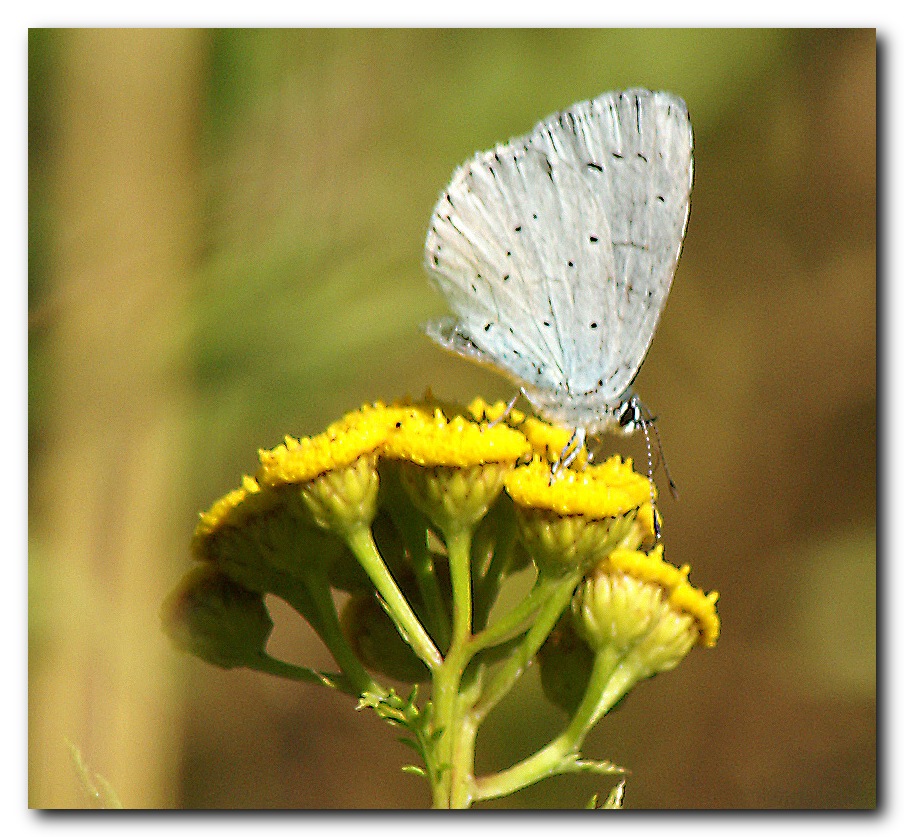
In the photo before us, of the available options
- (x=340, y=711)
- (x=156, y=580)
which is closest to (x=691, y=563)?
(x=340, y=711)

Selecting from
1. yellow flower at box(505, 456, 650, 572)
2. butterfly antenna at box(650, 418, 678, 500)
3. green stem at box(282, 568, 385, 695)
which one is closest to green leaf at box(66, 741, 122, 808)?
green stem at box(282, 568, 385, 695)

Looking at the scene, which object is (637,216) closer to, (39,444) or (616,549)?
(616,549)

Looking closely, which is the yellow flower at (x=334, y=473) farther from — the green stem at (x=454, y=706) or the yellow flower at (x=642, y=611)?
the yellow flower at (x=642, y=611)

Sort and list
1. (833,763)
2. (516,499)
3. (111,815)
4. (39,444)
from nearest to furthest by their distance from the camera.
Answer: (516,499) → (111,815) → (39,444) → (833,763)

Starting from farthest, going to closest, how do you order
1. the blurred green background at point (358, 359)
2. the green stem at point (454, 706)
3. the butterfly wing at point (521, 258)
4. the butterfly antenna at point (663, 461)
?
the blurred green background at point (358, 359), the butterfly antenna at point (663, 461), the butterfly wing at point (521, 258), the green stem at point (454, 706)

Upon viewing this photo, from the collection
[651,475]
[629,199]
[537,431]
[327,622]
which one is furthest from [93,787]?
[629,199]

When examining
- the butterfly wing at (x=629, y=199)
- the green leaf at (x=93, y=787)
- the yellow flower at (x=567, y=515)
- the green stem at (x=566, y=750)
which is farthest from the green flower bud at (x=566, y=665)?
the green leaf at (x=93, y=787)

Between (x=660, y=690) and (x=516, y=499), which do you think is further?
(x=660, y=690)
